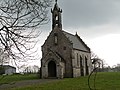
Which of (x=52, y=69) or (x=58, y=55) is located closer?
(x=58, y=55)

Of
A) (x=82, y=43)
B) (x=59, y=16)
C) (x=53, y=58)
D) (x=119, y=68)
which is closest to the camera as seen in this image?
(x=53, y=58)

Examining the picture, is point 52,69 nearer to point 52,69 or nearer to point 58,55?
point 52,69

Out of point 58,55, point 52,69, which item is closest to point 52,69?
point 52,69

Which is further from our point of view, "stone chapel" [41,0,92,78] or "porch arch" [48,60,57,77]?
"porch arch" [48,60,57,77]

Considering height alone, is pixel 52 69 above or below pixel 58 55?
below

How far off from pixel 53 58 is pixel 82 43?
21308 millimetres

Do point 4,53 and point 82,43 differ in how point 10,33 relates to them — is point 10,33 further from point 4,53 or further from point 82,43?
point 82,43

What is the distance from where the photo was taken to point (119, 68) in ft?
545

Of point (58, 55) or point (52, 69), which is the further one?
point (52, 69)

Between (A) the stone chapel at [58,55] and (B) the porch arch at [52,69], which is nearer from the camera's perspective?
(A) the stone chapel at [58,55]

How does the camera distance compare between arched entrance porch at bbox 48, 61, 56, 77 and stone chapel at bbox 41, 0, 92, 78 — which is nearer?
stone chapel at bbox 41, 0, 92, 78

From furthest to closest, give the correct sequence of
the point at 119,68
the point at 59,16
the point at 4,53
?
the point at 119,68
the point at 59,16
the point at 4,53

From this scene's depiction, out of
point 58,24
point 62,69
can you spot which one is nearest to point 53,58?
point 62,69

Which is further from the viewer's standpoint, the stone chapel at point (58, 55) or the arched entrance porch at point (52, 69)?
the arched entrance porch at point (52, 69)
